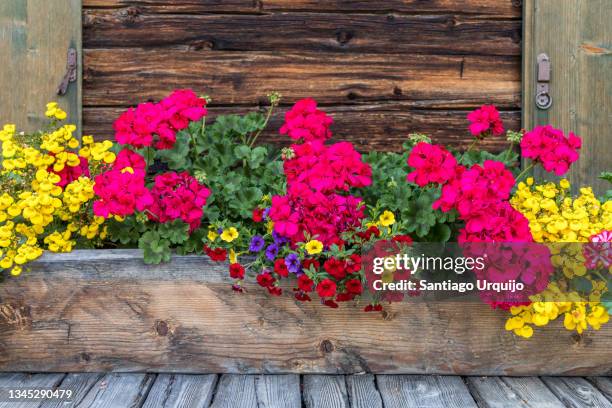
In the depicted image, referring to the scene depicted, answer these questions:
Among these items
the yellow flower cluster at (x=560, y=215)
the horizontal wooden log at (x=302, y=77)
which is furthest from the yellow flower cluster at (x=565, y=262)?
the horizontal wooden log at (x=302, y=77)

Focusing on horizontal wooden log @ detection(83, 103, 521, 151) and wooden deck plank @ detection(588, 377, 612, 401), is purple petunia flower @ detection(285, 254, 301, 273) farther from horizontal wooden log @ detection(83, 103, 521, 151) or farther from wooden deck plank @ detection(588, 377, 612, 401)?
wooden deck plank @ detection(588, 377, 612, 401)

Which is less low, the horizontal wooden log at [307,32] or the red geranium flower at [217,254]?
the horizontal wooden log at [307,32]

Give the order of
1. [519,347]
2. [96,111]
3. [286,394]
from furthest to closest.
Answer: [96,111] < [519,347] < [286,394]

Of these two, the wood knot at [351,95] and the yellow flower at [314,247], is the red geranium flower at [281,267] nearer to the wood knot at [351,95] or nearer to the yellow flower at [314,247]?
the yellow flower at [314,247]

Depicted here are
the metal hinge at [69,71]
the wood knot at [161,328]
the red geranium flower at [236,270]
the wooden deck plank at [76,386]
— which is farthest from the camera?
the metal hinge at [69,71]

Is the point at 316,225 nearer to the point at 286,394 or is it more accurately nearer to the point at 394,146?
the point at 286,394

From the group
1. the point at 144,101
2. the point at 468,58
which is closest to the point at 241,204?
the point at 144,101

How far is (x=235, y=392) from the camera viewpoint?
205 centimetres

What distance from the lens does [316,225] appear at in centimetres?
205

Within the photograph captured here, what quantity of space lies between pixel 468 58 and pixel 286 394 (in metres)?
1.66

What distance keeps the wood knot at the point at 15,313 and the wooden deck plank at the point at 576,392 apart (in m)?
1.73

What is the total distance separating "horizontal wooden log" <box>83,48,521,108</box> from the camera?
281 cm

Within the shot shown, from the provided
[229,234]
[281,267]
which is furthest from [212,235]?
[281,267]

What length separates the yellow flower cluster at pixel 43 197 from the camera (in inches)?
84.1
